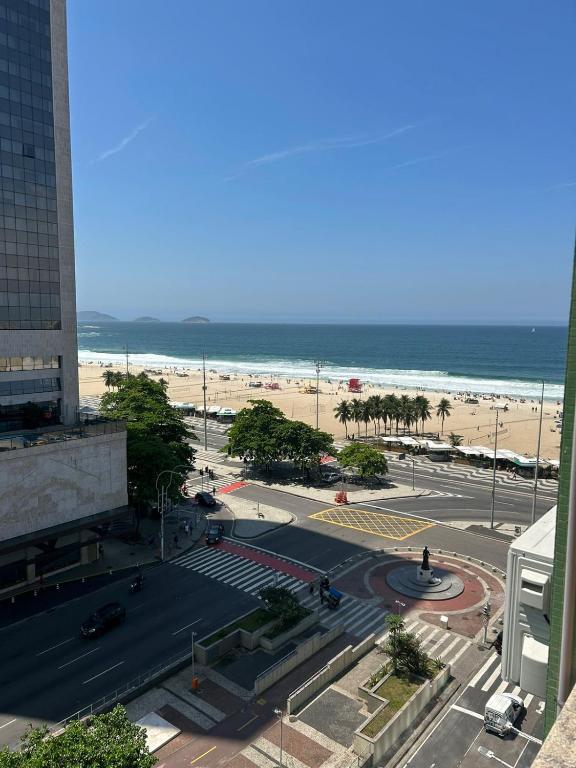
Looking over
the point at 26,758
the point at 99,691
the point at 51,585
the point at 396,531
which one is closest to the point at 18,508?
the point at 51,585

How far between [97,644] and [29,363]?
71.4 feet

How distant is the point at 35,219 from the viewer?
42500mm

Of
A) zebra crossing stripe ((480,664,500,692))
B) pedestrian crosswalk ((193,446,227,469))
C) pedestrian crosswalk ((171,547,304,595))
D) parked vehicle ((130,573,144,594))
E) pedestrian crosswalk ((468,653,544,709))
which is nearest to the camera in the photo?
pedestrian crosswalk ((468,653,544,709))

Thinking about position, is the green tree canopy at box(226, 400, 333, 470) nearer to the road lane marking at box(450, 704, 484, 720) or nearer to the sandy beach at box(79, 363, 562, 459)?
the sandy beach at box(79, 363, 562, 459)

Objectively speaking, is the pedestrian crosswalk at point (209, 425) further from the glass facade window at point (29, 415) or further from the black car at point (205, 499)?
the glass facade window at point (29, 415)

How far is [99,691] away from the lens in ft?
101

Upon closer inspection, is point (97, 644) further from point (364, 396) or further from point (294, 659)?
point (364, 396)

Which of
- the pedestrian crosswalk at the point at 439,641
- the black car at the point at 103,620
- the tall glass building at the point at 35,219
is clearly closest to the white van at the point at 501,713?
the pedestrian crosswalk at the point at 439,641

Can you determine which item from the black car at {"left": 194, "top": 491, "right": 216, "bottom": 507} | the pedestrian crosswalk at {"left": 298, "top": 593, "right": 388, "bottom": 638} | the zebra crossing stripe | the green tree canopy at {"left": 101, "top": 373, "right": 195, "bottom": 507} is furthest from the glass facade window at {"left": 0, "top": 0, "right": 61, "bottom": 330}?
the zebra crossing stripe

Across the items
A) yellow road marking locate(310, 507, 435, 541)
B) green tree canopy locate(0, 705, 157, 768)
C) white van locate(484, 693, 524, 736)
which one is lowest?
yellow road marking locate(310, 507, 435, 541)

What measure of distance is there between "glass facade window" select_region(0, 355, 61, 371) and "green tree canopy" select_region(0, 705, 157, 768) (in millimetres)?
29563

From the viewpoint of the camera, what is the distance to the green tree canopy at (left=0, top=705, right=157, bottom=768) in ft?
56.5

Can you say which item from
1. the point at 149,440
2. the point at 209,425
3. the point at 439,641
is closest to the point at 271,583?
the point at 439,641

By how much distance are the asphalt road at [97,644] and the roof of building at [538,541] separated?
80.8ft
